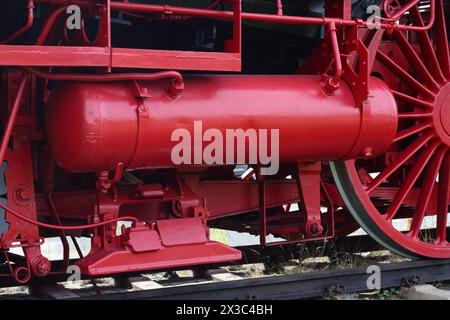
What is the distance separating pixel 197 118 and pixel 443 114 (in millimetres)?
2001

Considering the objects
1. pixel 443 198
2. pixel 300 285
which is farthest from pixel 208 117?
pixel 443 198

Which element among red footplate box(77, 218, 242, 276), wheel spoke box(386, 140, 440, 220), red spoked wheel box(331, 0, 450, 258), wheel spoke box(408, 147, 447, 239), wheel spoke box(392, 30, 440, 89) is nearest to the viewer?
red footplate box(77, 218, 242, 276)

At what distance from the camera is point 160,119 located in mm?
3262

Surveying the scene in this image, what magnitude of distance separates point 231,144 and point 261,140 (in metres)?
0.18

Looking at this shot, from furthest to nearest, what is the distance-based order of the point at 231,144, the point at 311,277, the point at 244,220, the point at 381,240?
the point at 244,220, the point at 381,240, the point at 311,277, the point at 231,144

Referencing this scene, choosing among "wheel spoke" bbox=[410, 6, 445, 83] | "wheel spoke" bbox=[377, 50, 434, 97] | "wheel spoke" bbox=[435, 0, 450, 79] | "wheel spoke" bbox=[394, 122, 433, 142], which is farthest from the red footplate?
"wheel spoke" bbox=[435, 0, 450, 79]

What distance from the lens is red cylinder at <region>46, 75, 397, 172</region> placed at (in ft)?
10.4

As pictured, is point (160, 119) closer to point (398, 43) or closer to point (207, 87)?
point (207, 87)

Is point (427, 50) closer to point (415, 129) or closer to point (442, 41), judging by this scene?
→ point (442, 41)

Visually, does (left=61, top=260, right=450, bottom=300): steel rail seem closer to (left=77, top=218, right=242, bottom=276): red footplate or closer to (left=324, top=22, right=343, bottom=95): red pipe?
(left=77, top=218, right=242, bottom=276): red footplate

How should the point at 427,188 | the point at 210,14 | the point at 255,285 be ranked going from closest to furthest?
1. the point at 210,14
2. the point at 255,285
3. the point at 427,188

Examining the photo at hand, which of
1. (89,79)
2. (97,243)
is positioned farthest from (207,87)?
(97,243)

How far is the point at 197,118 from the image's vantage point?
3350 millimetres
